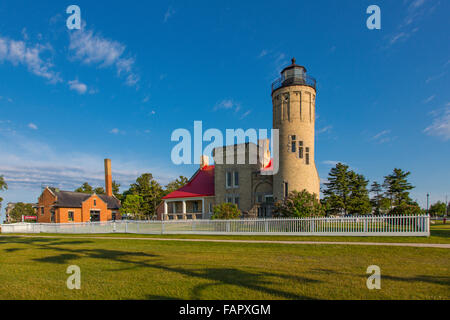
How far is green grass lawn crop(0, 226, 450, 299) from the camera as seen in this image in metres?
5.31

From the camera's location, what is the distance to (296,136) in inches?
889

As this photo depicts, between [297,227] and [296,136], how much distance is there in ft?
30.9

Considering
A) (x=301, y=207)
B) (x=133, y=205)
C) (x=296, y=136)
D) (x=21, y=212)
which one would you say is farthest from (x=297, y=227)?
(x=21, y=212)

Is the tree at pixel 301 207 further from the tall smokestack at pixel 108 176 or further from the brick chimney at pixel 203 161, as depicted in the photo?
the tall smokestack at pixel 108 176

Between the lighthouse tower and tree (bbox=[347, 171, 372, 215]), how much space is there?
13182 mm

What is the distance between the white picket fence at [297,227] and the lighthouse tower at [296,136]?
6103mm

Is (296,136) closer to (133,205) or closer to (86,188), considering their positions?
(133,205)

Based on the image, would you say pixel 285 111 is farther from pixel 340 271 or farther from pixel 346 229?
pixel 340 271

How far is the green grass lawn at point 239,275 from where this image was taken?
17.4ft
